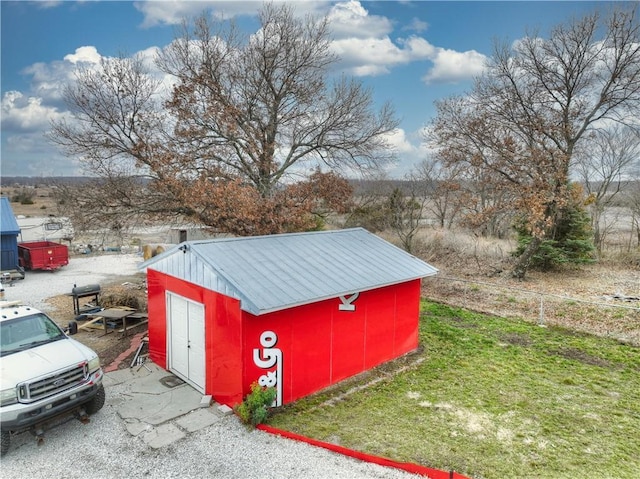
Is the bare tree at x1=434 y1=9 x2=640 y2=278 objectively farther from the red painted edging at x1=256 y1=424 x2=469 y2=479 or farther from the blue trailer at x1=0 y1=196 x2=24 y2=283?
the blue trailer at x1=0 y1=196 x2=24 y2=283

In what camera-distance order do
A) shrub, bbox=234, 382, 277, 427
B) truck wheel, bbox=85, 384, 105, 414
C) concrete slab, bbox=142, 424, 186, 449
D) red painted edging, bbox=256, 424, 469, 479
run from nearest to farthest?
red painted edging, bbox=256, 424, 469, 479
concrete slab, bbox=142, 424, 186, 449
shrub, bbox=234, 382, 277, 427
truck wheel, bbox=85, 384, 105, 414

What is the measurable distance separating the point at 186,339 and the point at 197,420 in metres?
2.00

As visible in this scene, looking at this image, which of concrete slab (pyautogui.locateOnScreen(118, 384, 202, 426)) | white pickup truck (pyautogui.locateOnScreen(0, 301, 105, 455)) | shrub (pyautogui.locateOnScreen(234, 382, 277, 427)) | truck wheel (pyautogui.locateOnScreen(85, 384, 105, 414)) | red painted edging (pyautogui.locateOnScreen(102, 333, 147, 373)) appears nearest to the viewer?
white pickup truck (pyautogui.locateOnScreen(0, 301, 105, 455))

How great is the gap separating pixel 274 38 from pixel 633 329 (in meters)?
18.2

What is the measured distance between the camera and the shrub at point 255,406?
24.0ft

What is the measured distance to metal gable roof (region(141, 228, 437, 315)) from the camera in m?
7.92

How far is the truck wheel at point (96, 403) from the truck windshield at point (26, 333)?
1316mm

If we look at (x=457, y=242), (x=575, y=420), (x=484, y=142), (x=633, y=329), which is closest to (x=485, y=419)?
(x=575, y=420)

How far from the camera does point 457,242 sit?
23672mm

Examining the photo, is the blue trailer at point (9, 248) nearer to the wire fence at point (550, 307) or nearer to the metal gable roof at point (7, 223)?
the metal gable roof at point (7, 223)

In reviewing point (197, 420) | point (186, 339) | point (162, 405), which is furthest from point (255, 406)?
point (186, 339)

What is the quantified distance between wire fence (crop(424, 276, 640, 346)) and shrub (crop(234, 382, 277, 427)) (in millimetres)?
10261

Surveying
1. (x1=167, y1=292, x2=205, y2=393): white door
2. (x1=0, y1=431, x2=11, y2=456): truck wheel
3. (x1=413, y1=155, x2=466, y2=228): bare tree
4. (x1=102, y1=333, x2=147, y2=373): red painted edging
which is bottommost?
(x1=102, y1=333, x2=147, y2=373): red painted edging

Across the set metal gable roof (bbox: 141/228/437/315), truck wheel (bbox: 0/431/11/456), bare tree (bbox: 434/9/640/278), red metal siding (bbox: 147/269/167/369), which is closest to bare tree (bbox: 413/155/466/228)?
bare tree (bbox: 434/9/640/278)
